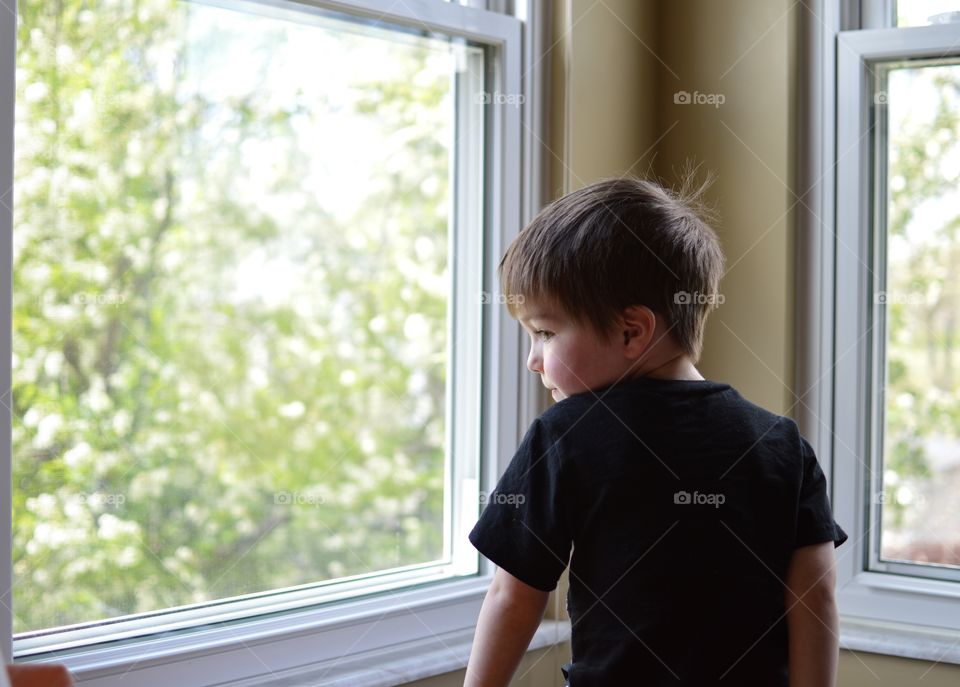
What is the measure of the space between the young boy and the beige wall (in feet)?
2.03

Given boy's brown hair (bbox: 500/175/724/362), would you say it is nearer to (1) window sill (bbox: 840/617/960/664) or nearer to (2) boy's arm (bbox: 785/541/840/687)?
(2) boy's arm (bbox: 785/541/840/687)

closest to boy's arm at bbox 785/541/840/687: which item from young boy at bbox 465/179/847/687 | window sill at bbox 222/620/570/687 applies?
young boy at bbox 465/179/847/687

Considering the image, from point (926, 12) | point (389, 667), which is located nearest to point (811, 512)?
point (389, 667)

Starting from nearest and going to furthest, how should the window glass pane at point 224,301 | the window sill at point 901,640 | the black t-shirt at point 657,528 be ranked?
the black t-shirt at point 657,528, the window glass pane at point 224,301, the window sill at point 901,640

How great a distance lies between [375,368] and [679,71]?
0.77 m

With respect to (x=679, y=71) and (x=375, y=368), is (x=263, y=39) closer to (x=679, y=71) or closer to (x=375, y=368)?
(x=375, y=368)

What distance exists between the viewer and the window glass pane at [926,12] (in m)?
1.62

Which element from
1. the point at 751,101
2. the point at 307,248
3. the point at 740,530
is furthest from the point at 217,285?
the point at 751,101

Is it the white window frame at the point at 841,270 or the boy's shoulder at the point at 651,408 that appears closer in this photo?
the boy's shoulder at the point at 651,408

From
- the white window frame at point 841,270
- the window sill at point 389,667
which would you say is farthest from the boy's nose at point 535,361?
the white window frame at point 841,270

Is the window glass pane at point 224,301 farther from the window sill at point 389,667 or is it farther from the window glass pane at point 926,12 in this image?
the window glass pane at point 926,12

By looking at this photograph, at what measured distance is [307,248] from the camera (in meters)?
1.67

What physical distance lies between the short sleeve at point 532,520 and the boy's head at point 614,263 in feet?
0.45

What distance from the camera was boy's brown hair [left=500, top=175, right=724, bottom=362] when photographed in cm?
102
